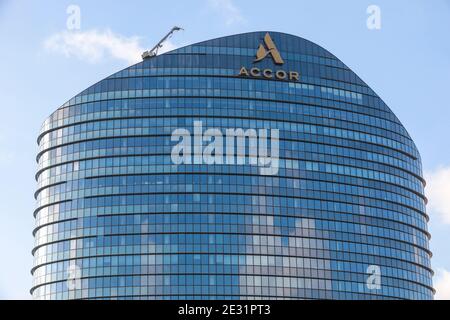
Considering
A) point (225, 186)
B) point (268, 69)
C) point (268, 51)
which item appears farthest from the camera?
point (268, 51)

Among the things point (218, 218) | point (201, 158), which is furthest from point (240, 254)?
point (201, 158)

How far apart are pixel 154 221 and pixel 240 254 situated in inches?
628

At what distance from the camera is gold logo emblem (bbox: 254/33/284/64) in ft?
607

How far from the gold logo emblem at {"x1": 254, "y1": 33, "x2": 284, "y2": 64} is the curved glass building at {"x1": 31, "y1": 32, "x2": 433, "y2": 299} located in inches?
10.4

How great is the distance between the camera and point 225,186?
573ft

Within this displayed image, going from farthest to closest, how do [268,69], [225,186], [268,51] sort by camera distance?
[268,51], [268,69], [225,186]

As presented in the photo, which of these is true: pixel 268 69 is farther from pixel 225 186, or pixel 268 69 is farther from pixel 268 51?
pixel 225 186

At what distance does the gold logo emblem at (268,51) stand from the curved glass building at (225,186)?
10.4 inches

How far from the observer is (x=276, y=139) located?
587 ft

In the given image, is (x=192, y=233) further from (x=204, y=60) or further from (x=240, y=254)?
(x=204, y=60)

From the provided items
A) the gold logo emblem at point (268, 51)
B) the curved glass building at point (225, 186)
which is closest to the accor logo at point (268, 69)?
the gold logo emblem at point (268, 51)

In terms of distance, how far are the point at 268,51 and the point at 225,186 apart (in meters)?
28.6

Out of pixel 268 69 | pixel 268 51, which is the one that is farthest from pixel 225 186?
pixel 268 51

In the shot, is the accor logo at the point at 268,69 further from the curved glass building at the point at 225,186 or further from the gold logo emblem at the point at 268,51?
the curved glass building at the point at 225,186
